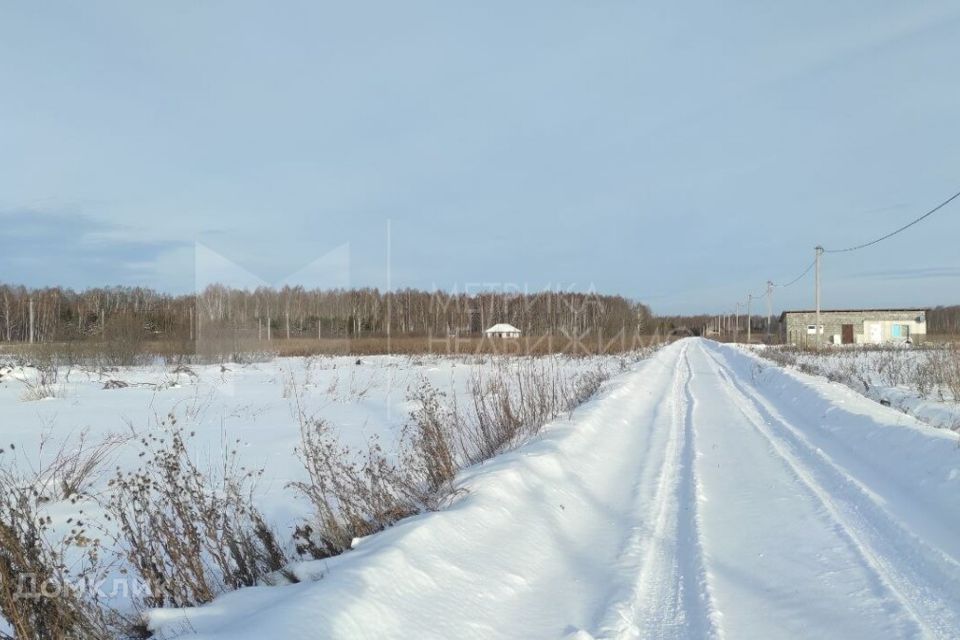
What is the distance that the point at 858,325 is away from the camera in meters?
66.2

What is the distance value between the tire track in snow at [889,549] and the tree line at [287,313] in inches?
1025

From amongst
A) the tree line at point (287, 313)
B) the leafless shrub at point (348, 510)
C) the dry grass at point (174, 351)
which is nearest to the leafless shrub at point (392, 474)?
the leafless shrub at point (348, 510)

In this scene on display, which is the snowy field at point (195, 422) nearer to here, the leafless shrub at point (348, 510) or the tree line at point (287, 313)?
the leafless shrub at point (348, 510)

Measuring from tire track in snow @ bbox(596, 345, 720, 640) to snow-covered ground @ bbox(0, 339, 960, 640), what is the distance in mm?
16

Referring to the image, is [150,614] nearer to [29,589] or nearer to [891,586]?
[29,589]

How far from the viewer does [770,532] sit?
5000 millimetres

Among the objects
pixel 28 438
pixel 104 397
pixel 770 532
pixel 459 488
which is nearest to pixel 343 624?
pixel 459 488

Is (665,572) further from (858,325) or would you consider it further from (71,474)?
(858,325)

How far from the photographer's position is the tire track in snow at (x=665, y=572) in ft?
11.2

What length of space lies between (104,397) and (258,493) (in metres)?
11.5

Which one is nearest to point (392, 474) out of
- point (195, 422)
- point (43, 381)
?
point (195, 422)

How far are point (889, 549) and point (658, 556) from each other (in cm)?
173

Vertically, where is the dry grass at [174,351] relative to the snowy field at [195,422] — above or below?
above

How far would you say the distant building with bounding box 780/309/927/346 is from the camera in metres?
64.6
